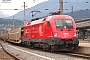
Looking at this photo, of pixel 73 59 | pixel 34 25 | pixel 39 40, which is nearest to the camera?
pixel 73 59

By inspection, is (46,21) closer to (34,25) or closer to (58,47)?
(58,47)

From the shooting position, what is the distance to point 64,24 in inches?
827

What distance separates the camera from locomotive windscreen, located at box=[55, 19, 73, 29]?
20.8 metres

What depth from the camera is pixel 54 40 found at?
19.8 metres

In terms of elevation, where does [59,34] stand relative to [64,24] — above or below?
below

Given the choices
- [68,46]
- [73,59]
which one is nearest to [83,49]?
[68,46]

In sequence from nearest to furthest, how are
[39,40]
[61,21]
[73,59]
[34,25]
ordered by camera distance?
[73,59] < [61,21] < [39,40] < [34,25]

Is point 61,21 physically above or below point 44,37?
above

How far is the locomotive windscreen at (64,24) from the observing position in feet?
68.3

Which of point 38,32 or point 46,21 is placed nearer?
point 46,21

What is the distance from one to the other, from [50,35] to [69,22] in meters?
2.07

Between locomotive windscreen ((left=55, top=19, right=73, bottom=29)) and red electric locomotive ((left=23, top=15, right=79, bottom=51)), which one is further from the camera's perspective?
locomotive windscreen ((left=55, top=19, right=73, bottom=29))

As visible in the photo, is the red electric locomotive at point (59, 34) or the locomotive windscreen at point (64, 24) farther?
the locomotive windscreen at point (64, 24)

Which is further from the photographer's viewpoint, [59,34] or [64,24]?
[64,24]
